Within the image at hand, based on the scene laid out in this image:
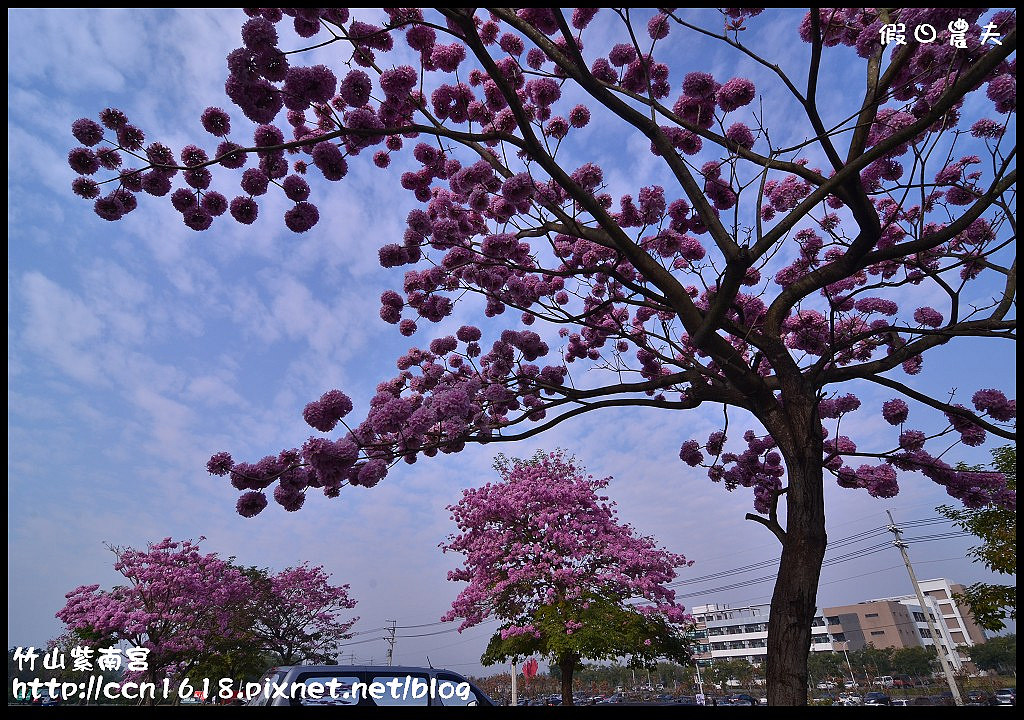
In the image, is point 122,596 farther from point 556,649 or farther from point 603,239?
point 603,239

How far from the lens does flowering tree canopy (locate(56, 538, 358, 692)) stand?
61.1 ft

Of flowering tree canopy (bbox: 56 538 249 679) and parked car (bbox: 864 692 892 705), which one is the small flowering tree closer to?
flowering tree canopy (bbox: 56 538 249 679)

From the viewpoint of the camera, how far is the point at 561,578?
1403 centimetres

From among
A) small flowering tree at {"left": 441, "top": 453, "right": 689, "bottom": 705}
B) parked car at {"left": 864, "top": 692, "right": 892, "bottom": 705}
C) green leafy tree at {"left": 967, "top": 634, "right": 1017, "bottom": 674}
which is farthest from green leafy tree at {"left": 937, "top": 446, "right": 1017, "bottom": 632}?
green leafy tree at {"left": 967, "top": 634, "right": 1017, "bottom": 674}

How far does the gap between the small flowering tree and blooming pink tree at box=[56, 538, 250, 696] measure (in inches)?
425

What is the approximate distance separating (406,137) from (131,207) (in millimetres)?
2833

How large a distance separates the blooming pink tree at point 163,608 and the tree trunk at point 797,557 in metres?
20.7

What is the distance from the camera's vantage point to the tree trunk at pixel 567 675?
44.3 ft

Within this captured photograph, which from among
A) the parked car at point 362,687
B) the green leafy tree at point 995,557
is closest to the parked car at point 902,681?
the green leafy tree at point 995,557

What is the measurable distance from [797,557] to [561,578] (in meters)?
10.3

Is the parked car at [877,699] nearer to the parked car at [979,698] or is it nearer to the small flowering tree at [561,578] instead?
the parked car at [979,698]

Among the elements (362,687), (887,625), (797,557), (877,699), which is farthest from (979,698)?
(887,625)

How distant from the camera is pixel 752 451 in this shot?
7070 millimetres
